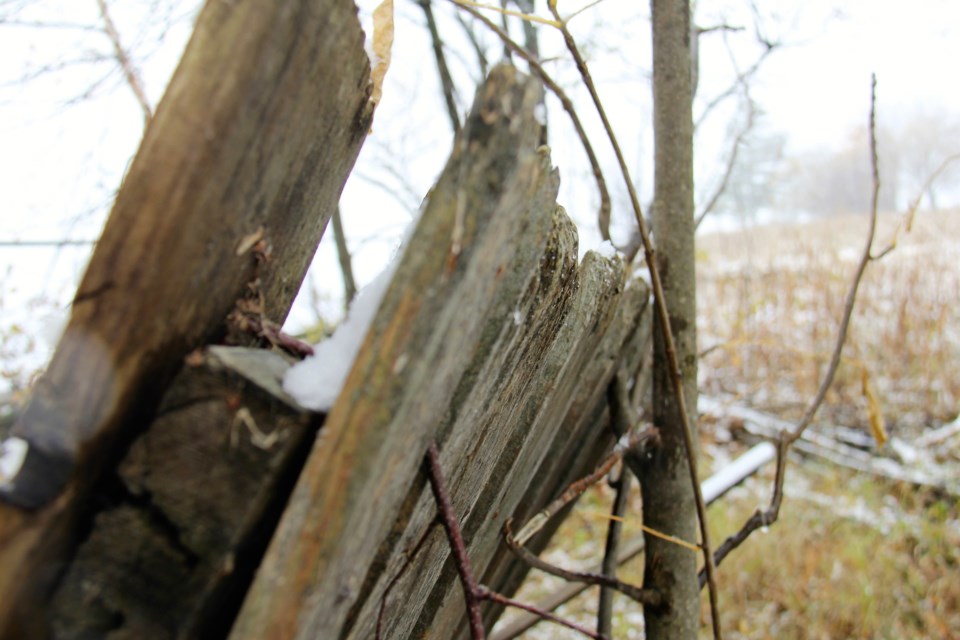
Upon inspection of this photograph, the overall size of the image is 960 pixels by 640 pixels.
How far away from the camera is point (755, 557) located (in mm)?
4254

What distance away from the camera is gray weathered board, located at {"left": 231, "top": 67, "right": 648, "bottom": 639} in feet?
1.64

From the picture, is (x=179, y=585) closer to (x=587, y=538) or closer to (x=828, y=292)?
(x=587, y=538)

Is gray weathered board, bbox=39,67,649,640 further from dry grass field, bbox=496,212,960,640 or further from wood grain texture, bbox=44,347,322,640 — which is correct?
dry grass field, bbox=496,212,960,640

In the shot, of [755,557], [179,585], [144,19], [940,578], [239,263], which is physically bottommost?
[755,557]

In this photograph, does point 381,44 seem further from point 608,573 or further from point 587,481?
point 608,573

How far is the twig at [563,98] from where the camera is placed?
1069 millimetres

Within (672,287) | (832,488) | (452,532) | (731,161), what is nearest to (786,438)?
(672,287)

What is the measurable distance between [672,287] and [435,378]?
1.03 m

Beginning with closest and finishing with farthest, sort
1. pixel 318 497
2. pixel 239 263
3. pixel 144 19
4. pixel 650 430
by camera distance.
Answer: pixel 318 497
pixel 239 263
pixel 650 430
pixel 144 19

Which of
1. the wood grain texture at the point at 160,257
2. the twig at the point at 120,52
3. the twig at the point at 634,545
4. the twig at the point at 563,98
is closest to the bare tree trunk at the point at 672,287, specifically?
the twig at the point at 563,98

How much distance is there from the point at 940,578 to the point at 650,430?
12.7ft

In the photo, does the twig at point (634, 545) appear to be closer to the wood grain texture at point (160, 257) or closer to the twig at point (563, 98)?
the twig at point (563, 98)

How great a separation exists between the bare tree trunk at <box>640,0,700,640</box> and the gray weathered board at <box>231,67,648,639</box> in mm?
Result: 527

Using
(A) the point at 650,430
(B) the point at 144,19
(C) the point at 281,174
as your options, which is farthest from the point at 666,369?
(B) the point at 144,19
